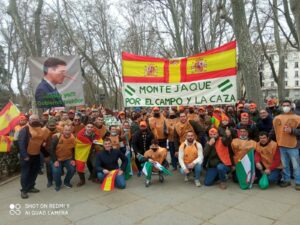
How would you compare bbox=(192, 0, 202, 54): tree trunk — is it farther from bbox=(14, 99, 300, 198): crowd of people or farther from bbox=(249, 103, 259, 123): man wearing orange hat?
bbox=(249, 103, 259, 123): man wearing orange hat

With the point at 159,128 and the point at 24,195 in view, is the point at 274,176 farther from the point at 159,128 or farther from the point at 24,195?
the point at 24,195

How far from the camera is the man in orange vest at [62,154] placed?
6.36 m

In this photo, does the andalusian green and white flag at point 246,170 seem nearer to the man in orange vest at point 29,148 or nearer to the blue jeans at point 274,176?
the blue jeans at point 274,176

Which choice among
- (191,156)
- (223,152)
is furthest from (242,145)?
(191,156)

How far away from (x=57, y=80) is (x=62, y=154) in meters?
2.83

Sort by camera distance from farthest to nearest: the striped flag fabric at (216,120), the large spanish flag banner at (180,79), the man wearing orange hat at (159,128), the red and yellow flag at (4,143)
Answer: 1. the striped flag fabric at (216,120)
2. the man wearing orange hat at (159,128)
3. the red and yellow flag at (4,143)
4. the large spanish flag banner at (180,79)

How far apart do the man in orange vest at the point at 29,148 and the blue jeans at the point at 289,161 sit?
5.17 meters

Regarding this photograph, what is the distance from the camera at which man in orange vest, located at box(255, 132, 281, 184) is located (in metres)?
5.99

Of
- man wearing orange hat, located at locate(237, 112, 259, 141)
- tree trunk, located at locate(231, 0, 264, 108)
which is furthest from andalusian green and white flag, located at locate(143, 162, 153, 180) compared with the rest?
tree trunk, located at locate(231, 0, 264, 108)

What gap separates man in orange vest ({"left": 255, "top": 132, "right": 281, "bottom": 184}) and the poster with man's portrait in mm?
5242

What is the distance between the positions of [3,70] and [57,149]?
3679cm

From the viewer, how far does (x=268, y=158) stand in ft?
19.7

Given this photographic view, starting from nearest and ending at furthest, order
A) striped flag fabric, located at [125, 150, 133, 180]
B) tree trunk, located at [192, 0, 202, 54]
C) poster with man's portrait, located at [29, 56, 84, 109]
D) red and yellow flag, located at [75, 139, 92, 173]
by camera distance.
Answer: red and yellow flag, located at [75, 139, 92, 173], striped flag fabric, located at [125, 150, 133, 180], poster with man's portrait, located at [29, 56, 84, 109], tree trunk, located at [192, 0, 202, 54]

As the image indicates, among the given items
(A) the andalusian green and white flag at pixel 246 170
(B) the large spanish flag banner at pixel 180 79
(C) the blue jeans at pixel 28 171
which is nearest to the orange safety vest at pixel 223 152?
(A) the andalusian green and white flag at pixel 246 170
